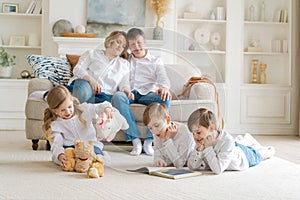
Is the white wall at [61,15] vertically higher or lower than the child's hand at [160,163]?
higher

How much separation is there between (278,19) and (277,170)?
356 cm

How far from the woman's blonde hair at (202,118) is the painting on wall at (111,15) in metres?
3.23

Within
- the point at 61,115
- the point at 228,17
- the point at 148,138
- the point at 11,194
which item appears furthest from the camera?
the point at 228,17

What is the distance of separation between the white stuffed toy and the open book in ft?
0.74

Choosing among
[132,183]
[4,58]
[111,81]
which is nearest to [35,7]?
[4,58]

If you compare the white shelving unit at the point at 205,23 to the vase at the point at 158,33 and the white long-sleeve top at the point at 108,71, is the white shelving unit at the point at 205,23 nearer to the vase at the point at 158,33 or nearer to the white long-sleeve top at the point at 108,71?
the vase at the point at 158,33

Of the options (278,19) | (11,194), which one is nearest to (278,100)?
(278,19)

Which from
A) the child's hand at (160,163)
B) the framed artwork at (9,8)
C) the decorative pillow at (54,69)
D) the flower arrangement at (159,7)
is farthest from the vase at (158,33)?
the framed artwork at (9,8)

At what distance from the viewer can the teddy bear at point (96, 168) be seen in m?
2.64

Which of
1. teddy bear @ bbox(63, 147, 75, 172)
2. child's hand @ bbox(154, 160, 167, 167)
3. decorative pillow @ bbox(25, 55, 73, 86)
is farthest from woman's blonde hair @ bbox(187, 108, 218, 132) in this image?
decorative pillow @ bbox(25, 55, 73, 86)

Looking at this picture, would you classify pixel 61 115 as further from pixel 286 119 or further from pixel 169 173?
pixel 286 119

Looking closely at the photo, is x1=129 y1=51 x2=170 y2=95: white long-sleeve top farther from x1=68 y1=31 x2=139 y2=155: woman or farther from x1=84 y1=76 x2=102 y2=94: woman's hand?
x1=84 y1=76 x2=102 y2=94: woman's hand

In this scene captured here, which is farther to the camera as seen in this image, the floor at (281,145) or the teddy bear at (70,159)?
the floor at (281,145)

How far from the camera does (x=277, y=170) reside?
3.00m
